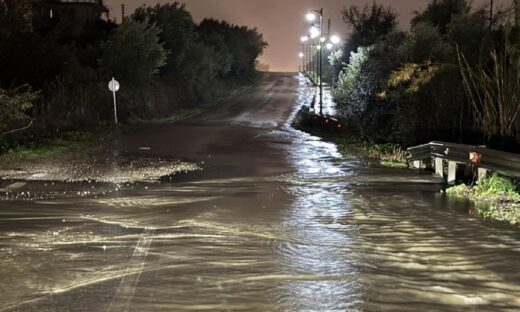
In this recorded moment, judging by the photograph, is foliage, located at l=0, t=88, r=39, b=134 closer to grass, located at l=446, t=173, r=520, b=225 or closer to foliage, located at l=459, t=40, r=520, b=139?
foliage, located at l=459, t=40, r=520, b=139

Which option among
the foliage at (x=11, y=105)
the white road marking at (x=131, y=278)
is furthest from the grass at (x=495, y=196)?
the foliage at (x=11, y=105)

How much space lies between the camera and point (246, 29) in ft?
349

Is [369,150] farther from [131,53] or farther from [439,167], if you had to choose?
[131,53]

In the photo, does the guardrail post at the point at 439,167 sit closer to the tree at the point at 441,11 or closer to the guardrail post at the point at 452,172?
the guardrail post at the point at 452,172

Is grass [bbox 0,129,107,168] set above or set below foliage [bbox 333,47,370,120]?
below

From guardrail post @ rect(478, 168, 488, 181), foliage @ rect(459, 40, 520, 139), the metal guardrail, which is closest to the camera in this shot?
the metal guardrail

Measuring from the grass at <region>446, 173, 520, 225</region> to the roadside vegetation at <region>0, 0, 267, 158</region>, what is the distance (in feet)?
42.0

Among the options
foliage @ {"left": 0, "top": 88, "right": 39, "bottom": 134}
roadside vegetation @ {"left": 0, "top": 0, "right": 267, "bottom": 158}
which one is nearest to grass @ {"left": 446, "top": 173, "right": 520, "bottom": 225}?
roadside vegetation @ {"left": 0, "top": 0, "right": 267, "bottom": 158}

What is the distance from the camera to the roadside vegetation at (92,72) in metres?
26.3

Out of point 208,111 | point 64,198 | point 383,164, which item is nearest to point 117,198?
point 64,198

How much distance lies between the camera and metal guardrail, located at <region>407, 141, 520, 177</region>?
34.3 ft

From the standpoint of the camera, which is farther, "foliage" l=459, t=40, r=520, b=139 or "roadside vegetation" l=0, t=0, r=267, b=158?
"roadside vegetation" l=0, t=0, r=267, b=158

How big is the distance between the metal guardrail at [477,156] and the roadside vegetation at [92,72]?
1188 cm

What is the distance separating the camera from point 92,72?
4059 centimetres
